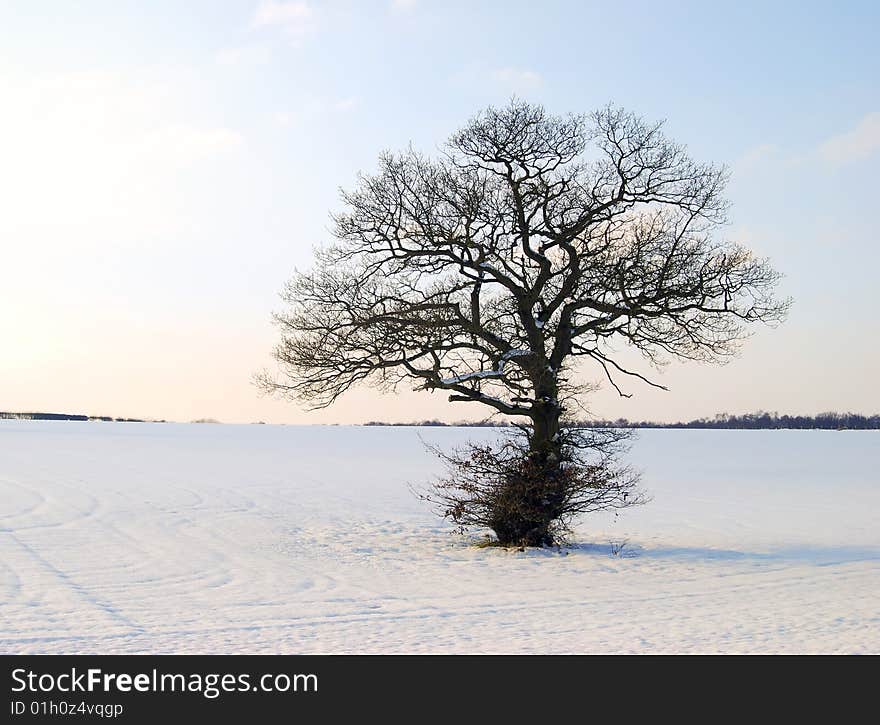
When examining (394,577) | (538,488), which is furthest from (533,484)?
(394,577)

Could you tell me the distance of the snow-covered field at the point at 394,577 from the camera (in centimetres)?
1000

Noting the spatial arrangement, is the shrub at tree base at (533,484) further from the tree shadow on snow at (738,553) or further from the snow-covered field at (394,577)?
the tree shadow on snow at (738,553)

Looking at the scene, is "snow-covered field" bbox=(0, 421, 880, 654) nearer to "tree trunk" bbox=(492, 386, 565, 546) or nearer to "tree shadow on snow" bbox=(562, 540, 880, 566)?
"tree shadow on snow" bbox=(562, 540, 880, 566)

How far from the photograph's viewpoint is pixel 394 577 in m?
14.3

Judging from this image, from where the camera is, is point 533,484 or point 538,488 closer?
point 533,484

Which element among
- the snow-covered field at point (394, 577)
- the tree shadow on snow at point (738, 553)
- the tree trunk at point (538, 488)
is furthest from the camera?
the tree trunk at point (538, 488)

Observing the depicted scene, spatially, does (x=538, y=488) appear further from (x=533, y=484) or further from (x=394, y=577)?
A: (x=394, y=577)

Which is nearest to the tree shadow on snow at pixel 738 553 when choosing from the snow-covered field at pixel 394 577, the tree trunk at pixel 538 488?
the snow-covered field at pixel 394 577

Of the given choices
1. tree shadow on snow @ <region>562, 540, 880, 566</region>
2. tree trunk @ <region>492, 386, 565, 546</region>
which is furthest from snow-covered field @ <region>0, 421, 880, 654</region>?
tree trunk @ <region>492, 386, 565, 546</region>

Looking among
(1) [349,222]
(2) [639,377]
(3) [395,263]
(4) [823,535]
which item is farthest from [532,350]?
(4) [823,535]

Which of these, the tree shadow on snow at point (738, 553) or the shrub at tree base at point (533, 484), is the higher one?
the shrub at tree base at point (533, 484)

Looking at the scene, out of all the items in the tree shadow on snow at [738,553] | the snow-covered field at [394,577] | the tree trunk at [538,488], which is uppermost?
the tree trunk at [538,488]

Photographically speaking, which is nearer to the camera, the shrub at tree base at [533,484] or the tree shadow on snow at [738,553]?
the tree shadow on snow at [738,553]

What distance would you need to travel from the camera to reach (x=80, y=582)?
42.2 feet
